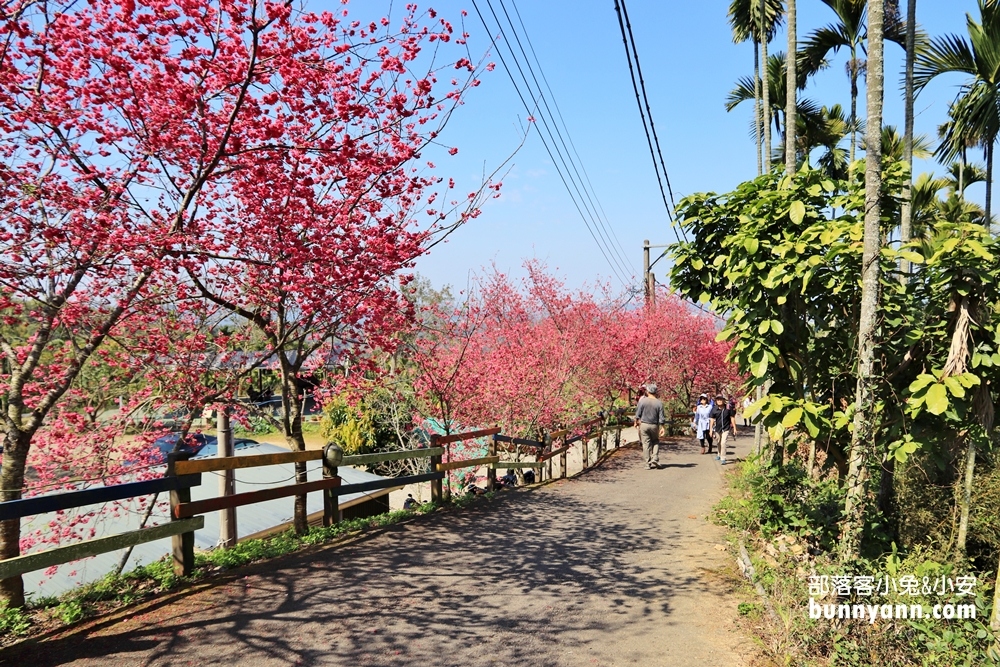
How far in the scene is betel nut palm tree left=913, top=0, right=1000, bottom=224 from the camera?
953cm

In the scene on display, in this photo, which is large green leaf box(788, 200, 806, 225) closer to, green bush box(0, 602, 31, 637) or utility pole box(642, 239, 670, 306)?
green bush box(0, 602, 31, 637)

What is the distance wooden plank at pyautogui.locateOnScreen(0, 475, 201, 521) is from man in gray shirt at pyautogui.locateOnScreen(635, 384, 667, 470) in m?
10.1

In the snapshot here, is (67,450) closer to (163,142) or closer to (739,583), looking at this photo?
(163,142)

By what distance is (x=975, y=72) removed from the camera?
32.8 ft

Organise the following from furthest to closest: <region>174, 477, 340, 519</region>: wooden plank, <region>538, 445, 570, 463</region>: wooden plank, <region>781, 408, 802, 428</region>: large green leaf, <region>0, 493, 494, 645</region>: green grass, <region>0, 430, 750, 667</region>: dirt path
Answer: <region>538, 445, 570, 463</region>: wooden plank
<region>174, 477, 340, 519</region>: wooden plank
<region>781, 408, 802, 428</region>: large green leaf
<region>0, 493, 494, 645</region>: green grass
<region>0, 430, 750, 667</region>: dirt path

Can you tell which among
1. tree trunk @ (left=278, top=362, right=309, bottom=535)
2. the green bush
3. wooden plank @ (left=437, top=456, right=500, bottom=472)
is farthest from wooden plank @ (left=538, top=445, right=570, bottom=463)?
the green bush

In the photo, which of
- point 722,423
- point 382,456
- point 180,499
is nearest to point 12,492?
point 180,499

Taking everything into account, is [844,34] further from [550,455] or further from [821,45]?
[550,455]

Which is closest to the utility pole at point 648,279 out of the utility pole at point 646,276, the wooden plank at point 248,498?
the utility pole at point 646,276

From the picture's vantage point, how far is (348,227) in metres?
7.33

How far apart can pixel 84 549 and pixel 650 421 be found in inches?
447

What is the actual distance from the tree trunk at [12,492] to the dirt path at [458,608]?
837 mm

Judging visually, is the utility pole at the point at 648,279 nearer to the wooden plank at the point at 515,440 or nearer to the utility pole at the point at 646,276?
the utility pole at the point at 646,276

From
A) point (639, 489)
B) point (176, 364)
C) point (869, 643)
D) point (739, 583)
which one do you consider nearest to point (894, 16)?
point (639, 489)
